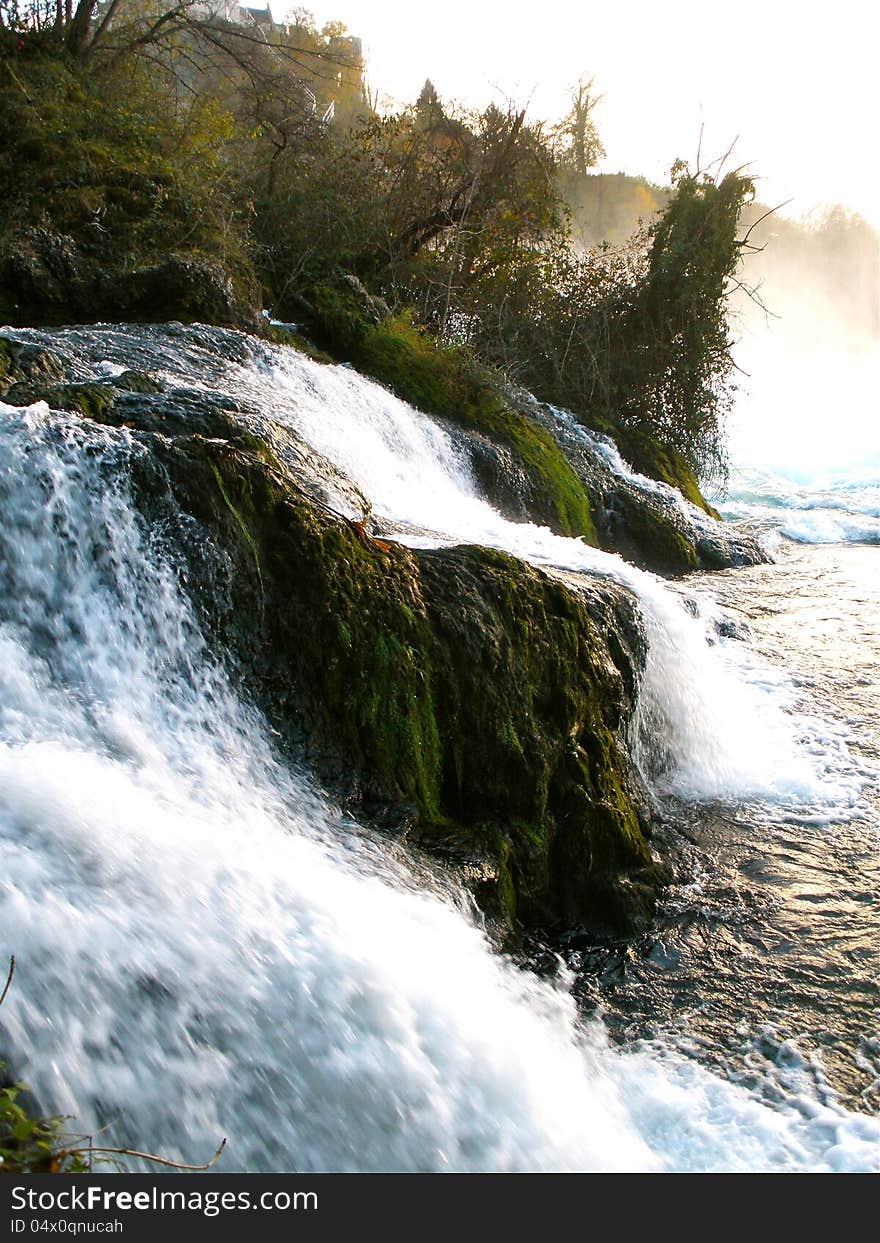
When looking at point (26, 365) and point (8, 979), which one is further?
point (26, 365)

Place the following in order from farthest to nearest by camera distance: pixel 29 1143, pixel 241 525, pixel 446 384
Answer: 1. pixel 446 384
2. pixel 241 525
3. pixel 29 1143

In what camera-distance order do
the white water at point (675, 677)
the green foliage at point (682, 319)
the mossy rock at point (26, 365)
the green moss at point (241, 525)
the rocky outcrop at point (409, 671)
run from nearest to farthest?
1. the rocky outcrop at point (409, 671)
2. the green moss at point (241, 525)
3. the mossy rock at point (26, 365)
4. the white water at point (675, 677)
5. the green foliage at point (682, 319)

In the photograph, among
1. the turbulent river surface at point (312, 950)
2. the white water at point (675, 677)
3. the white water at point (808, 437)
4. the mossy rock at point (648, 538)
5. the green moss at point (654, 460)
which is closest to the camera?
the turbulent river surface at point (312, 950)

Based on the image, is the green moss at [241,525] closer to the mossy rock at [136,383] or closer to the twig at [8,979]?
the mossy rock at [136,383]

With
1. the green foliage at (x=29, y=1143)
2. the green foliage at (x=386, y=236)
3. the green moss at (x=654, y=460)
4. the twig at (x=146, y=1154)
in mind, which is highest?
the green foliage at (x=386, y=236)

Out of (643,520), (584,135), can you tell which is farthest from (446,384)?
(584,135)

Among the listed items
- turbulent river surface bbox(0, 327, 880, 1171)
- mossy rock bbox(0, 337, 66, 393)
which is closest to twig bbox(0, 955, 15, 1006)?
turbulent river surface bbox(0, 327, 880, 1171)

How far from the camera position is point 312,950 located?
294 centimetres

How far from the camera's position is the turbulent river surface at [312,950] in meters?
2.49

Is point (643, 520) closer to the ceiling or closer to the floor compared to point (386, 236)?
closer to the floor

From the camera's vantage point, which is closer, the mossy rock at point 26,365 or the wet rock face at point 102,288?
the mossy rock at point 26,365

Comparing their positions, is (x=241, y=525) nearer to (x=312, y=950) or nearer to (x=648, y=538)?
(x=312, y=950)

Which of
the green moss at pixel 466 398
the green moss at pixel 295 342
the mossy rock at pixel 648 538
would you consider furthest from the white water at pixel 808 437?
the green moss at pixel 295 342

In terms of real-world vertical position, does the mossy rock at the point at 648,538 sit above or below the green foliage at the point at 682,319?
below
